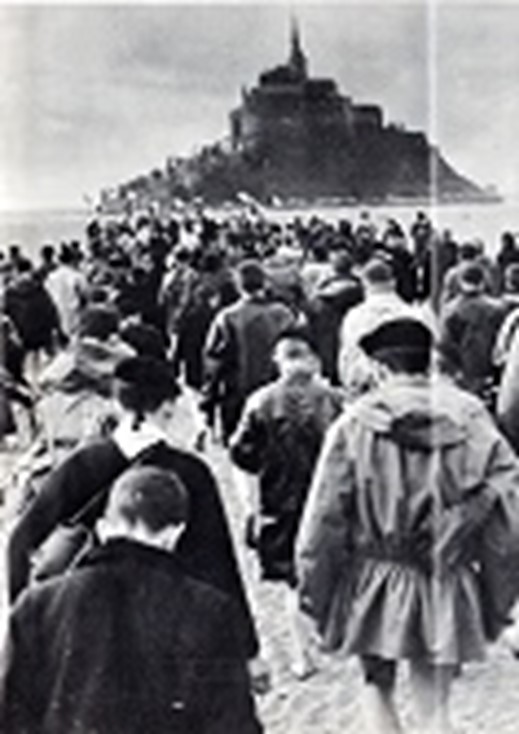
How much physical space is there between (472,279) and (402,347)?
0.19 meters

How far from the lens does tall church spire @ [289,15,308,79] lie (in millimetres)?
2178

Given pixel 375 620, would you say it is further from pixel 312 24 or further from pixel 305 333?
pixel 312 24

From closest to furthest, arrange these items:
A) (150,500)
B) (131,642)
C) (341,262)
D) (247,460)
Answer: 1. (150,500)
2. (131,642)
3. (247,460)
4. (341,262)

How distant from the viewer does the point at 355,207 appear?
222 centimetres

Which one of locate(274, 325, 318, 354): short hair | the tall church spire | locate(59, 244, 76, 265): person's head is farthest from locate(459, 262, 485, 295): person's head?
locate(59, 244, 76, 265): person's head

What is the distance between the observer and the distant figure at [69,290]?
2.23 metres

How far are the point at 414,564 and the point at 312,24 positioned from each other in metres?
0.76

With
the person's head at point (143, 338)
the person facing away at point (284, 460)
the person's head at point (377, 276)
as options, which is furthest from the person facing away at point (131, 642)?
the person's head at point (377, 276)

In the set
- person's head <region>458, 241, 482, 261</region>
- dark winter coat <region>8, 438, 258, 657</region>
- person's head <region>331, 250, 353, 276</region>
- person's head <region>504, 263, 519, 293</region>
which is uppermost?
person's head <region>458, 241, 482, 261</region>

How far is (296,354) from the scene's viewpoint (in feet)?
7.26

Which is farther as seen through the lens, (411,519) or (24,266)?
(24,266)

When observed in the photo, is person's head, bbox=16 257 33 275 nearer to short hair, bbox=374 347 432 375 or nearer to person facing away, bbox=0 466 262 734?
person facing away, bbox=0 466 262 734

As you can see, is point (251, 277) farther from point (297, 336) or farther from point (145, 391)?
point (145, 391)

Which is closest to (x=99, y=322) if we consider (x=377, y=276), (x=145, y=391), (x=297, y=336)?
(x=145, y=391)
